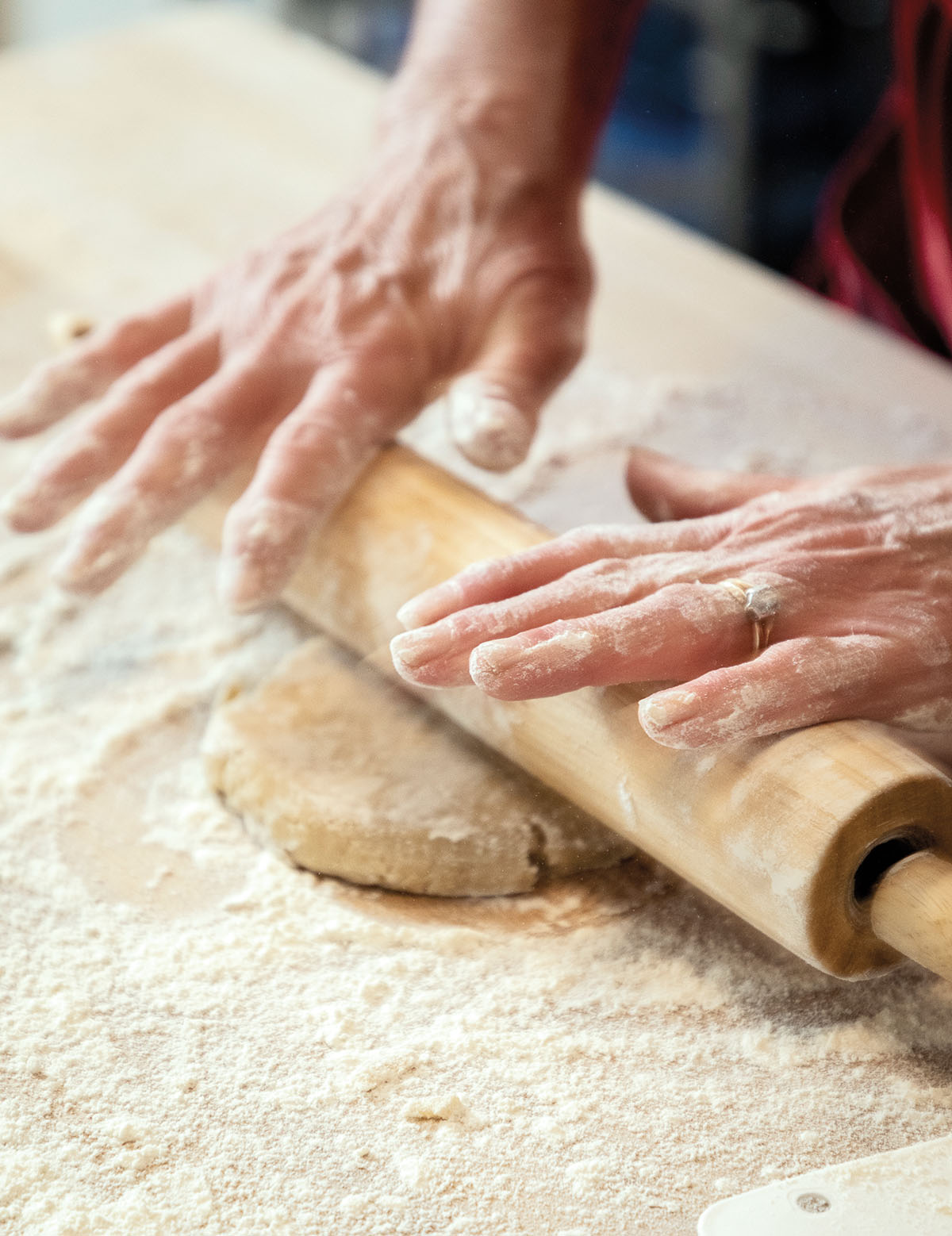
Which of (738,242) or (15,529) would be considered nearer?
(15,529)

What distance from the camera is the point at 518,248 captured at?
133 cm

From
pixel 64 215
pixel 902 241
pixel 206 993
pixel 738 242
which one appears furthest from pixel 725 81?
pixel 206 993

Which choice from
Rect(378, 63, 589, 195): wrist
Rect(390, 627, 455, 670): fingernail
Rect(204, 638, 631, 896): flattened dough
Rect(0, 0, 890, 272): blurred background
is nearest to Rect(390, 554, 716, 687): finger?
Rect(390, 627, 455, 670): fingernail

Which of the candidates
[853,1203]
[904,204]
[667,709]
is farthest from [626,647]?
[904,204]

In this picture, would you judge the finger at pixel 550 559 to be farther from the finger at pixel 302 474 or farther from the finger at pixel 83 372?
the finger at pixel 83 372

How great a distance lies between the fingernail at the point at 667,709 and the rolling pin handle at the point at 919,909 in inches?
6.3

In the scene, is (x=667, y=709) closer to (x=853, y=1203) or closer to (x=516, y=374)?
(x=853, y=1203)

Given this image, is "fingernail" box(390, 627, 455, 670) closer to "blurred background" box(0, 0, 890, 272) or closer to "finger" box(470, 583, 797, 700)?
"finger" box(470, 583, 797, 700)

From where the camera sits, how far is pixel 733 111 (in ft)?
7.75

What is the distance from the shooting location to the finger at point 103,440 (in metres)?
1.11

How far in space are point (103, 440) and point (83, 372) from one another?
0.14 m

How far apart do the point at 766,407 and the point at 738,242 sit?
1016 mm

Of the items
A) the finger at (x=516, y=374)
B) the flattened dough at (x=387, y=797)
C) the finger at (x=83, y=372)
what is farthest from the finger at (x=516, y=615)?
the finger at (x=83, y=372)

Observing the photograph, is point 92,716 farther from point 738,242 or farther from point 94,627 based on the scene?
point 738,242
